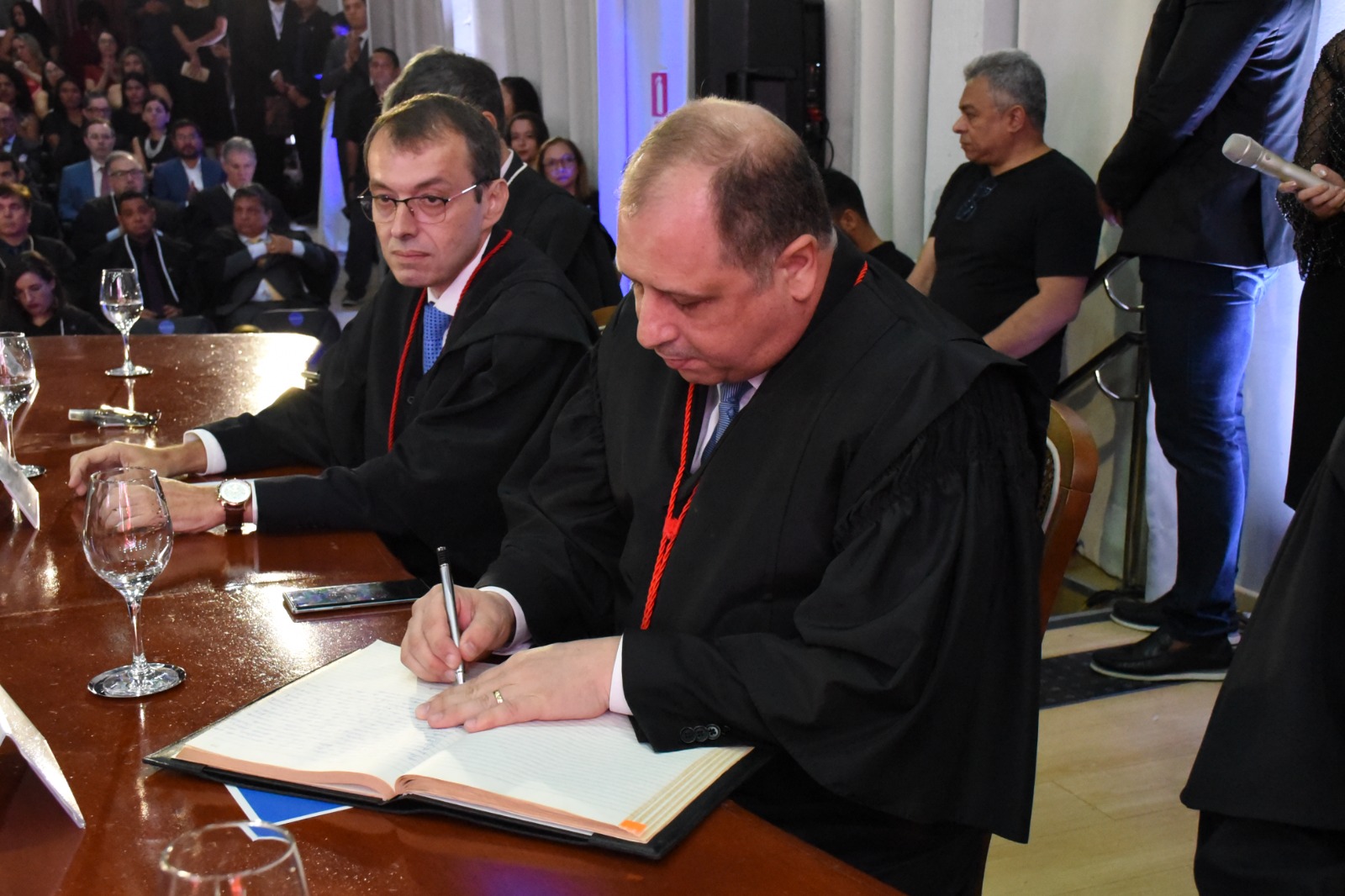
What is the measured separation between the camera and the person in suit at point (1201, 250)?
310 centimetres

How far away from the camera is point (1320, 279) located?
9.20 feet

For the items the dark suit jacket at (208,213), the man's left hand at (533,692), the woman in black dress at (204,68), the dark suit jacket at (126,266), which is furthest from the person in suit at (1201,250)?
the woman in black dress at (204,68)

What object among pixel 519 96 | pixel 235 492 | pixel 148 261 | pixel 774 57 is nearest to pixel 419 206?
pixel 235 492

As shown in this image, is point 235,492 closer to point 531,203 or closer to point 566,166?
point 531,203

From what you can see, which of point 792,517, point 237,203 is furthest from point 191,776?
point 237,203

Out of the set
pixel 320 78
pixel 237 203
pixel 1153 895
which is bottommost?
pixel 1153 895

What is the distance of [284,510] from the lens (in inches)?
78.4

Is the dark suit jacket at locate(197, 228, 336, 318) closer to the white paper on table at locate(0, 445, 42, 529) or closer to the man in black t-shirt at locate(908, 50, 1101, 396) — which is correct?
the man in black t-shirt at locate(908, 50, 1101, 396)

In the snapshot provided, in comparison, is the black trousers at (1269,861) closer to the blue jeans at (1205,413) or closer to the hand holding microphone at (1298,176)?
the hand holding microphone at (1298,176)

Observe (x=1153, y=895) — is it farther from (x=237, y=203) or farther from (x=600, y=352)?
(x=237, y=203)

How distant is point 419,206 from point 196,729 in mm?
1257

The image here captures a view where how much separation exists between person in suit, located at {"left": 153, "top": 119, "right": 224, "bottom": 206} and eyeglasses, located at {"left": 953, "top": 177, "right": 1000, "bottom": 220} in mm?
5556

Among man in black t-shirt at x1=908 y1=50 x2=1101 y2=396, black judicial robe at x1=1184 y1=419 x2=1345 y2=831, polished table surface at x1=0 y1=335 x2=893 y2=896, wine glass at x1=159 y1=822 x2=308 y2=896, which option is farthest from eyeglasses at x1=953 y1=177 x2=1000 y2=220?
wine glass at x1=159 y1=822 x2=308 y2=896

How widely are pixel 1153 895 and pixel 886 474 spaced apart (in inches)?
50.9
